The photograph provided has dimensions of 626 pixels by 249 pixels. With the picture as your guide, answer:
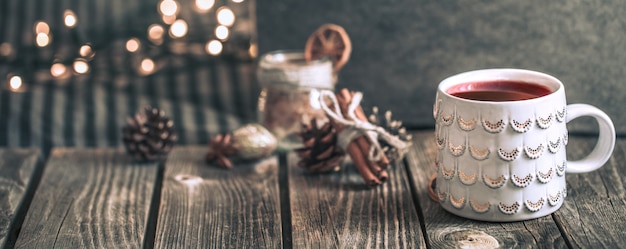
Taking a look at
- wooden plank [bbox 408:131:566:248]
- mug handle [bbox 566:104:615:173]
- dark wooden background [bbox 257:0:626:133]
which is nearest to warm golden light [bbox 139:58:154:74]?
dark wooden background [bbox 257:0:626:133]

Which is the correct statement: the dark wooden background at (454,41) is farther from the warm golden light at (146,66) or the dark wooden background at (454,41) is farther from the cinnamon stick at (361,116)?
the warm golden light at (146,66)

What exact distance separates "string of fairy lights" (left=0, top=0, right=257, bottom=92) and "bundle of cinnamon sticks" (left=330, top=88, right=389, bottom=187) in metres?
0.55

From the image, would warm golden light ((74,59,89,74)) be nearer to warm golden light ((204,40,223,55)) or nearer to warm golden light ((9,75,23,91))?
warm golden light ((9,75,23,91))

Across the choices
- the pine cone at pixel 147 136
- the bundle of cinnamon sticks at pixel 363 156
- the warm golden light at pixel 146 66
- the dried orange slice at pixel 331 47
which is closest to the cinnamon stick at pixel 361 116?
the bundle of cinnamon sticks at pixel 363 156

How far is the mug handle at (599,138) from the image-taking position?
0.82m

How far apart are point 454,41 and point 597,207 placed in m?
0.34

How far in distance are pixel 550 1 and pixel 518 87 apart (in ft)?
0.85

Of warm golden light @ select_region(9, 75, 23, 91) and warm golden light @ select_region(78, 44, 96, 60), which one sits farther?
warm golden light @ select_region(78, 44, 96, 60)

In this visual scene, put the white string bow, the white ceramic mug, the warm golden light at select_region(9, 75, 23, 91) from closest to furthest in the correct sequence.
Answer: the white ceramic mug
the white string bow
the warm golden light at select_region(9, 75, 23, 91)

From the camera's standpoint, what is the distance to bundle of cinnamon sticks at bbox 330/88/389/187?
0.92 metres

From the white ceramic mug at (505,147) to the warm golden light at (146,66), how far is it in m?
0.80

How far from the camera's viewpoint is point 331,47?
41.5 inches

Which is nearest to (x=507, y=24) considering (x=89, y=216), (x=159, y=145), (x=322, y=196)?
(x=322, y=196)

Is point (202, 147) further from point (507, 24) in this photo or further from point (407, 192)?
point (507, 24)
